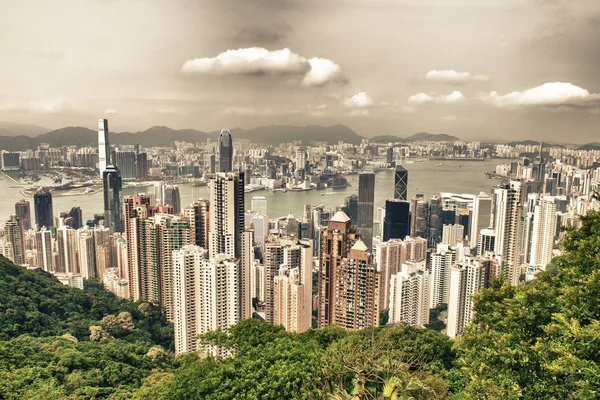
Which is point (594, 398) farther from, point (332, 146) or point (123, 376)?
point (332, 146)

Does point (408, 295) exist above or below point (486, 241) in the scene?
below

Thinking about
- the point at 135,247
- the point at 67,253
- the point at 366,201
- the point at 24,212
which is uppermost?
the point at 366,201

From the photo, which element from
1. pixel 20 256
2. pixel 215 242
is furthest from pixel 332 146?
pixel 20 256

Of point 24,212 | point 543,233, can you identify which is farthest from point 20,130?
point 543,233

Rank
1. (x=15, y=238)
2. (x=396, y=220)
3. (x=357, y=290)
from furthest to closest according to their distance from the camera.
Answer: (x=396, y=220) < (x=15, y=238) < (x=357, y=290)

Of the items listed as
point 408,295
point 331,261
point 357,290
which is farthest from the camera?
point 408,295

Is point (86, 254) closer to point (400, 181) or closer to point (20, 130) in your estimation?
point (20, 130)

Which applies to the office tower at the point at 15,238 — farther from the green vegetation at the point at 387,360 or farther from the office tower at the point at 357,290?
the office tower at the point at 357,290
